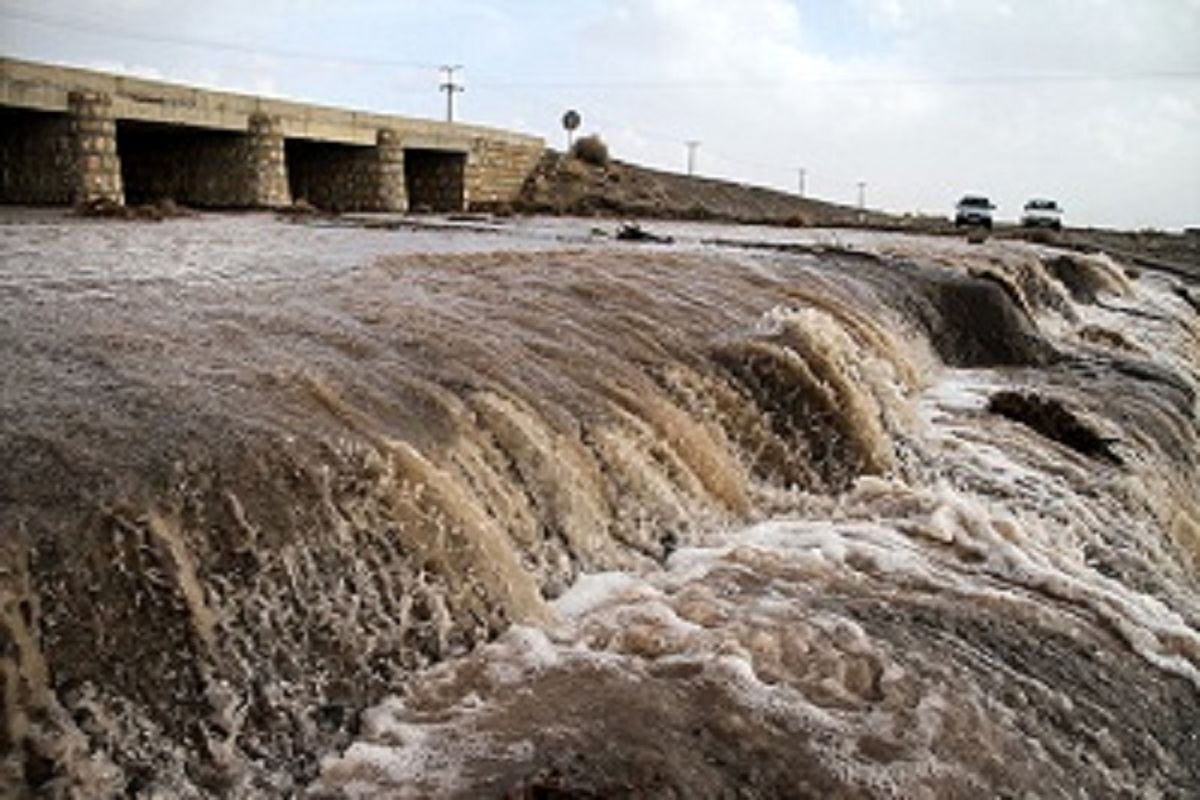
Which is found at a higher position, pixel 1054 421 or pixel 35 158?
pixel 35 158

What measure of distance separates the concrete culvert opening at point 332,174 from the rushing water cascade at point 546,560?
62.9 feet

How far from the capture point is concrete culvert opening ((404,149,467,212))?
29.6 metres

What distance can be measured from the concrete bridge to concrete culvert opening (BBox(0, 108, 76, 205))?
0.05 ft

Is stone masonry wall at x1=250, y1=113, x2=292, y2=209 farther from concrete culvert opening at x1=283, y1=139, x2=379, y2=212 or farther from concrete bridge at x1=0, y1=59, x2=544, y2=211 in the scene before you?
concrete culvert opening at x1=283, y1=139, x2=379, y2=212

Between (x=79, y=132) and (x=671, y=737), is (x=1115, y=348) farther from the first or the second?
(x=79, y=132)

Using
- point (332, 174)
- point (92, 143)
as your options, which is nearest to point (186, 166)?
point (332, 174)

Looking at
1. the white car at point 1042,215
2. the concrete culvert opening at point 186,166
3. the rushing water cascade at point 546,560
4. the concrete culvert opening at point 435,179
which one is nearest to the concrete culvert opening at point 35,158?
the concrete culvert opening at point 186,166

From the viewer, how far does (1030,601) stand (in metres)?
4.34

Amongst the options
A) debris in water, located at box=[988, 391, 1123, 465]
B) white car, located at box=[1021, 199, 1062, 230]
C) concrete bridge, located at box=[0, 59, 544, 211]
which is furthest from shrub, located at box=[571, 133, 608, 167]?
debris in water, located at box=[988, 391, 1123, 465]

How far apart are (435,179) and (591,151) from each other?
735cm

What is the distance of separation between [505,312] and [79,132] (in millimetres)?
14392

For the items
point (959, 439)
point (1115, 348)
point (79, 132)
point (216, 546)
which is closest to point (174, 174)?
point (79, 132)

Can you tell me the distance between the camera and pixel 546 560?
424 centimetres

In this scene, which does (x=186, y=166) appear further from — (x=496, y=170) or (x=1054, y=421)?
(x=1054, y=421)
